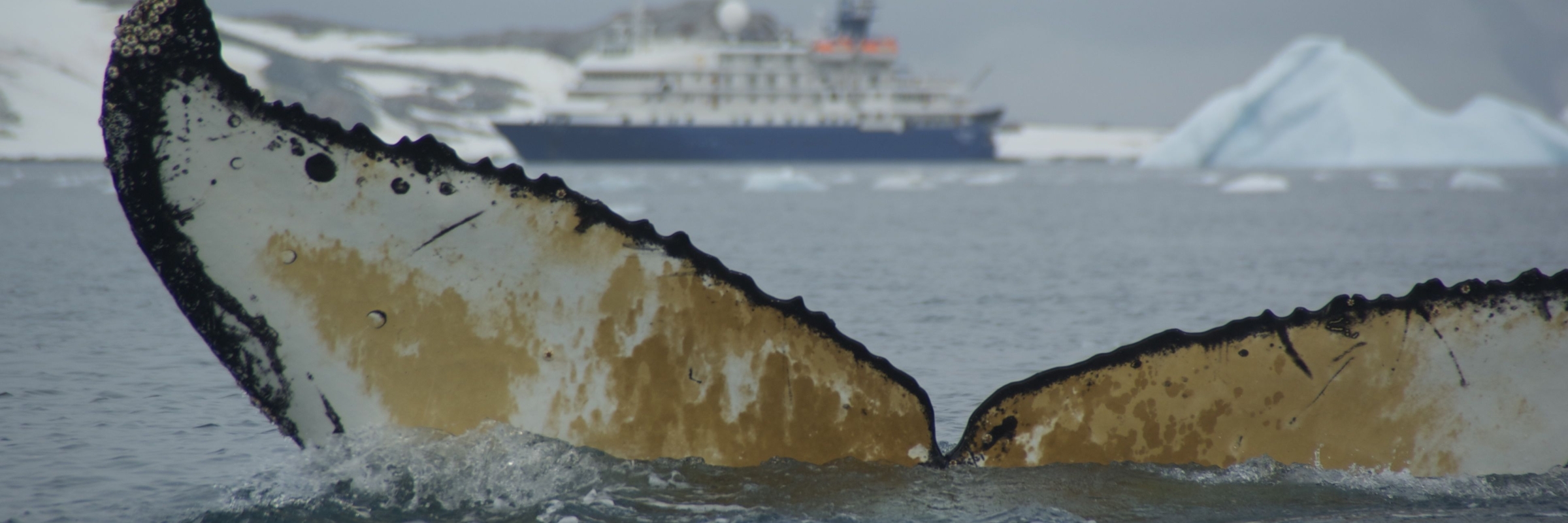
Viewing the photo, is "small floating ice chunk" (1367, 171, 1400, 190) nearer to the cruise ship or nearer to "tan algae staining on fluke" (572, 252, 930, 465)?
the cruise ship

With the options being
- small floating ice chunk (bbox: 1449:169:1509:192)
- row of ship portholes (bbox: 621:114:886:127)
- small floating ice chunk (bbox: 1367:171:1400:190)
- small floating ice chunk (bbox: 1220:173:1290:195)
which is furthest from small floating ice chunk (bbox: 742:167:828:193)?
row of ship portholes (bbox: 621:114:886:127)

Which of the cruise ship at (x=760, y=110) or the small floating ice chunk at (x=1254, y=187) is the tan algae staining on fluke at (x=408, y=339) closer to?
the small floating ice chunk at (x=1254, y=187)

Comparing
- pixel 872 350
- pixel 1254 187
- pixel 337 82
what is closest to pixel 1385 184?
pixel 1254 187

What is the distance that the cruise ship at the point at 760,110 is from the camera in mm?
53281

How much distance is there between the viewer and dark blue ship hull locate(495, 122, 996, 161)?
2066 inches

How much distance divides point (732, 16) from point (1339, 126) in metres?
28.3

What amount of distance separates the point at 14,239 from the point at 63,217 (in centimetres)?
563

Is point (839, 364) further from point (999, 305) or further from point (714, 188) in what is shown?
point (714, 188)

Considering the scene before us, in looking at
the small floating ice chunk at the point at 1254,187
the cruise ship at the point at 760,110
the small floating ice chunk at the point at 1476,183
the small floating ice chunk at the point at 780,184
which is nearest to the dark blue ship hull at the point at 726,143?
the cruise ship at the point at 760,110

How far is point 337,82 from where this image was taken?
9081cm

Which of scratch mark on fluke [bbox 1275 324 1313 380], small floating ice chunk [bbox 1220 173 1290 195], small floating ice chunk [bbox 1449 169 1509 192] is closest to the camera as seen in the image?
scratch mark on fluke [bbox 1275 324 1313 380]

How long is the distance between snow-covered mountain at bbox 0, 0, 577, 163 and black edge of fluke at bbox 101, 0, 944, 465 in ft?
50.1

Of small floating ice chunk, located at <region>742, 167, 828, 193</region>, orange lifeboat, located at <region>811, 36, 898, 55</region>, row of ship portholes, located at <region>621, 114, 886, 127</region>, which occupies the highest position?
orange lifeboat, located at <region>811, 36, 898, 55</region>

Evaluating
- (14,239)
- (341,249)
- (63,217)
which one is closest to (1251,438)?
(341,249)
